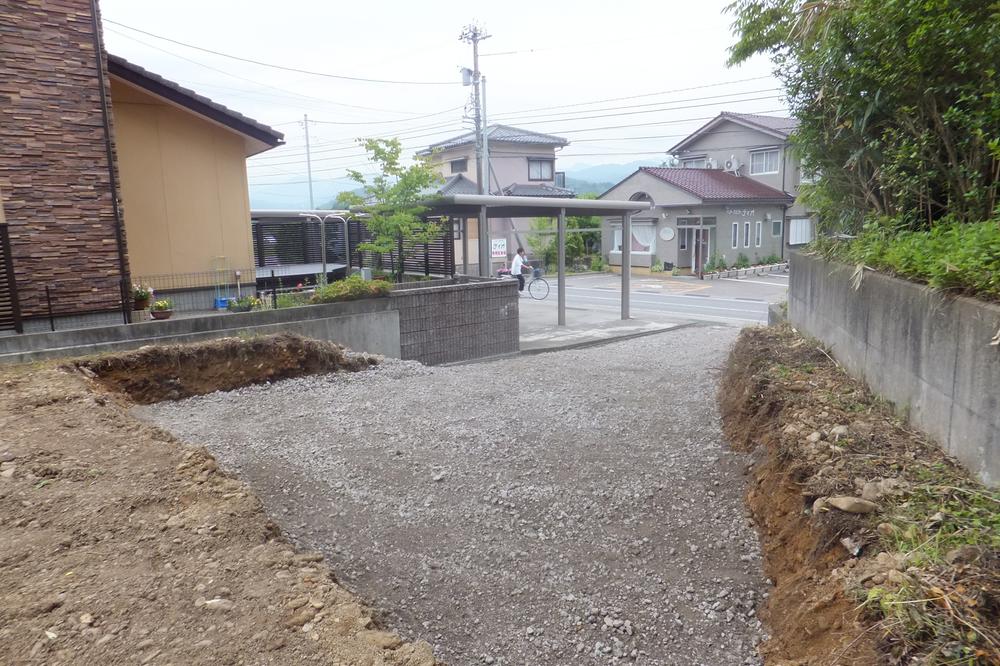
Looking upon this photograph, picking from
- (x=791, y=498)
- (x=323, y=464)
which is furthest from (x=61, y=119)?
(x=791, y=498)

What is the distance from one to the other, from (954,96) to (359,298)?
25.5ft

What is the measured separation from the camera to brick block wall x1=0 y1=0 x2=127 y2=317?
8.23 meters

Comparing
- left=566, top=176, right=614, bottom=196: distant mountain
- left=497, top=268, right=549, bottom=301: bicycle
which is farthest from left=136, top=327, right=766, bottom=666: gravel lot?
left=566, top=176, right=614, bottom=196: distant mountain

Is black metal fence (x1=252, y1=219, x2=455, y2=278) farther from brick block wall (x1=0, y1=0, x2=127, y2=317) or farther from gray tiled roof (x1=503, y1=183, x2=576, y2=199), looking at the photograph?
gray tiled roof (x1=503, y1=183, x2=576, y2=199)

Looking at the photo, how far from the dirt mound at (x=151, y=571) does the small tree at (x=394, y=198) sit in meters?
7.84

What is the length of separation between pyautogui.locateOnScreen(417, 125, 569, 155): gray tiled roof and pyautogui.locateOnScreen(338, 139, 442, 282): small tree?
2271 cm

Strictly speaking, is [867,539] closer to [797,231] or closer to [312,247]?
[312,247]

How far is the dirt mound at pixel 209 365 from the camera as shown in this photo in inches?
278

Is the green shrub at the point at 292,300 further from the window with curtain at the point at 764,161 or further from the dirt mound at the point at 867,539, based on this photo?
the window with curtain at the point at 764,161

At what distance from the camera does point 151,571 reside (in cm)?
289

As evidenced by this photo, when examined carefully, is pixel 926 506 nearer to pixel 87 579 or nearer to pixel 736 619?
pixel 736 619

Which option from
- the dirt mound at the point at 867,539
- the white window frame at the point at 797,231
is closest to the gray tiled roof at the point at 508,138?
the white window frame at the point at 797,231

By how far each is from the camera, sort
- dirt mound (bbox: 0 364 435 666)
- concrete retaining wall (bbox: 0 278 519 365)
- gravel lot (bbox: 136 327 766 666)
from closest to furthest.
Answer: dirt mound (bbox: 0 364 435 666)
gravel lot (bbox: 136 327 766 666)
concrete retaining wall (bbox: 0 278 519 365)

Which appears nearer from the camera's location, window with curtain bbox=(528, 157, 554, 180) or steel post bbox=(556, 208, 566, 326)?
steel post bbox=(556, 208, 566, 326)
